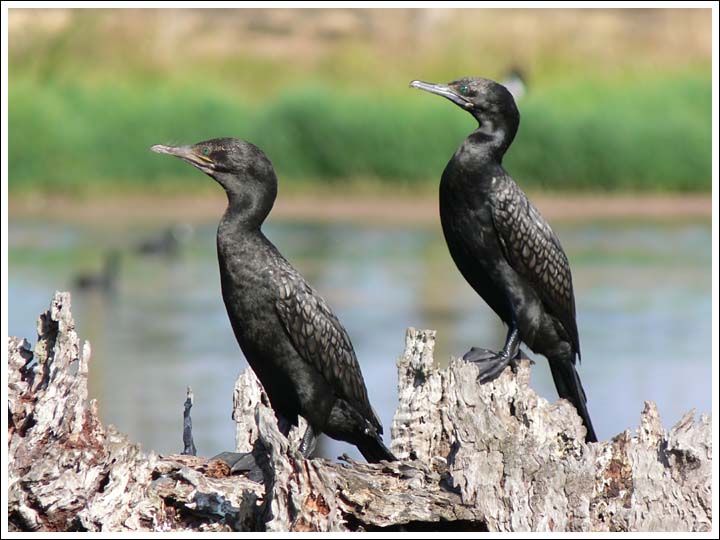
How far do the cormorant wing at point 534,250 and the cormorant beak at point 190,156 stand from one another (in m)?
1.28

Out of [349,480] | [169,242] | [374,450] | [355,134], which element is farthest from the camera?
[355,134]

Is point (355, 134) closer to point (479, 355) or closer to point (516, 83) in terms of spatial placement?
point (516, 83)

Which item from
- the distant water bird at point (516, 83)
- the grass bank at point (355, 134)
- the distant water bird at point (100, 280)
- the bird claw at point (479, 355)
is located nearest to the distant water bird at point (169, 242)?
the distant water bird at point (100, 280)

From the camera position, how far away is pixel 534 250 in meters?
5.42

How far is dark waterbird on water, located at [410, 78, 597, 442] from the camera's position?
17.3ft

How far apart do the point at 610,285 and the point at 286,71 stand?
15.4 feet

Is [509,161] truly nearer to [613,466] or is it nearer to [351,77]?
[351,77]

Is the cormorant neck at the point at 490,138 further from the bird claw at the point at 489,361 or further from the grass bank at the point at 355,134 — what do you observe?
the grass bank at the point at 355,134

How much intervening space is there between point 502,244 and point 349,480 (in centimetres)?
137

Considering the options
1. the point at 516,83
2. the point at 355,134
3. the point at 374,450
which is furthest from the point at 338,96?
the point at 374,450

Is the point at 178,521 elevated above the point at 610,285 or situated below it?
below

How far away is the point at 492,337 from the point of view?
12688 mm

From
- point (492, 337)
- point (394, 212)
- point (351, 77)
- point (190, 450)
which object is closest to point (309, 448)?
point (190, 450)

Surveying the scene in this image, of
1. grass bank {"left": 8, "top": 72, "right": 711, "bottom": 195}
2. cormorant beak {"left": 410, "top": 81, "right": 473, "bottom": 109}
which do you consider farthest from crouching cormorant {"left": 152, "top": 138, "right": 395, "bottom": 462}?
grass bank {"left": 8, "top": 72, "right": 711, "bottom": 195}
